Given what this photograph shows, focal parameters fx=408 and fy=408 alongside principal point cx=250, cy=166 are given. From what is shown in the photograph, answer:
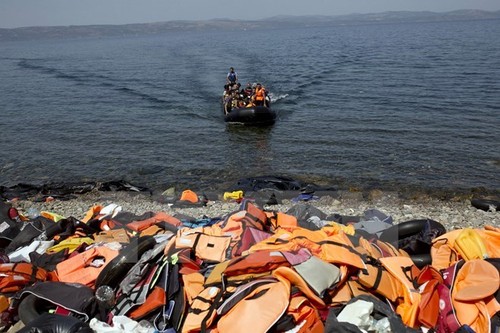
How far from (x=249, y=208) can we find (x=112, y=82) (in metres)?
31.9

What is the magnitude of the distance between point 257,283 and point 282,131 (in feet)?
50.7

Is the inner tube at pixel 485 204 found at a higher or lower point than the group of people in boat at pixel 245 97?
lower

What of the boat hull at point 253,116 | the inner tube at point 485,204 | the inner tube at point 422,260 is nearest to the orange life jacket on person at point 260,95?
the boat hull at point 253,116

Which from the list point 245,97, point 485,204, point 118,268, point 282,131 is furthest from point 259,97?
point 118,268

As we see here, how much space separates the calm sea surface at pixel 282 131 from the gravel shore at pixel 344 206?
1.35 meters

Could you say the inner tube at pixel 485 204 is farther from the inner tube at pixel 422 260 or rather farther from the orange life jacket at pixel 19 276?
the orange life jacket at pixel 19 276

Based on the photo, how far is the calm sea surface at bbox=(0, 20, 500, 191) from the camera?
15.0 meters

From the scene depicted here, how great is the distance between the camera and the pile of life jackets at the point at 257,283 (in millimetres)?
4633

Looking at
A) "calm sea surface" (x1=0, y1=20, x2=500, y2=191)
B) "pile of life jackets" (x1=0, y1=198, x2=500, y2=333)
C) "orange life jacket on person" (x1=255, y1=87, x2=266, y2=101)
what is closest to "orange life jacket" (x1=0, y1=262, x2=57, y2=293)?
"pile of life jackets" (x1=0, y1=198, x2=500, y2=333)

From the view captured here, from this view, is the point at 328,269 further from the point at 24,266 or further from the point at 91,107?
the point at 91,107

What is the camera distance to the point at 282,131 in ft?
65.7

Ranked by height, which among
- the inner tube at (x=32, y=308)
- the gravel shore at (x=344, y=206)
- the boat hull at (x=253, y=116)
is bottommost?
the gravel shore at (x=344, y=206)

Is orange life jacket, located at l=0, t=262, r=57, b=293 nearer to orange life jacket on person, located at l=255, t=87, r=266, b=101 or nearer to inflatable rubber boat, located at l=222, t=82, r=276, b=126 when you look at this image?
inflatable rubber boat, located at l=222, t=82, r=276, b=126

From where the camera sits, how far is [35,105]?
2919cm
